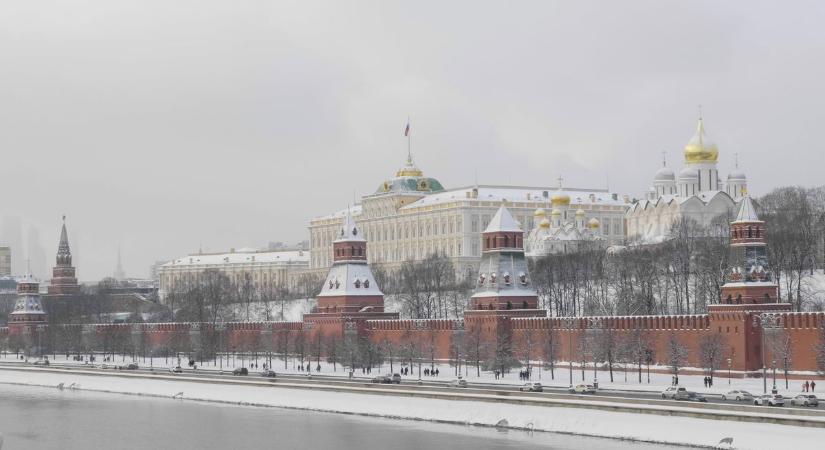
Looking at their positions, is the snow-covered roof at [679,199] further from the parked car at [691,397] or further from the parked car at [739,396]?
the parked car at [691,397]

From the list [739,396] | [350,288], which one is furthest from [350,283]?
[739,396]

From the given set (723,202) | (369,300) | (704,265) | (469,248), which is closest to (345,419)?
(369,300)

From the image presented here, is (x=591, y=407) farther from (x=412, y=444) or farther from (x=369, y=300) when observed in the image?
(x=369, y=300)

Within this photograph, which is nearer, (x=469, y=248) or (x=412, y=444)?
(x=412, y=444)

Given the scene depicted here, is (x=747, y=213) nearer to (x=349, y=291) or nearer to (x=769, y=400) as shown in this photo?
(x=769, y=400)

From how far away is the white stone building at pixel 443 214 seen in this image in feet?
497

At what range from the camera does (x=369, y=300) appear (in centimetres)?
9469

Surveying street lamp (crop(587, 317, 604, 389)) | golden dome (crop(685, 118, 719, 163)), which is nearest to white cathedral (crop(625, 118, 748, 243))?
golden dome (crop(685, 118, 719, 163))

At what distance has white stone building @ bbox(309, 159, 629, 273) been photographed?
15138 centimetres

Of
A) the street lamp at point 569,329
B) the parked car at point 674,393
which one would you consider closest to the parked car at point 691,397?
the parked car at point 674,393

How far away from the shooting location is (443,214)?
154500mm

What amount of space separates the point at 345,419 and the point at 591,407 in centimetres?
1228

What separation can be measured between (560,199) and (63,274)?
4847 centimetres

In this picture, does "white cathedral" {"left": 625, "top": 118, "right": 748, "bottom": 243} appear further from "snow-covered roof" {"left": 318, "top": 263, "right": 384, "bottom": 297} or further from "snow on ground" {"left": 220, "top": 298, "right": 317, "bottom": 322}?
"snow-covered roof" {"left": 318, "top": 263, "right": 384, "bottom": 297}
